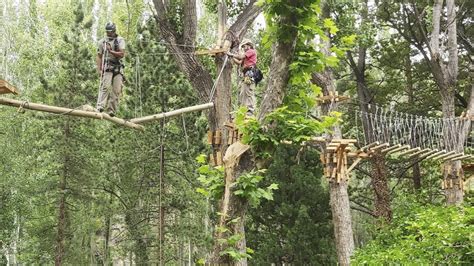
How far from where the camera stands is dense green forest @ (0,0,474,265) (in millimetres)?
4656

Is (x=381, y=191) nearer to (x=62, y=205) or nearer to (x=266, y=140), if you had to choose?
(x=62, y=205)

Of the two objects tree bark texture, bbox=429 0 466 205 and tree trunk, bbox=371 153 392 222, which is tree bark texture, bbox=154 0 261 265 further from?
tree trunk, bbox=371 153 392 222

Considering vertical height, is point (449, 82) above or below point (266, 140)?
above

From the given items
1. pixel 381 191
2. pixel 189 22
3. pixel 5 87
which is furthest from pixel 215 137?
pixel 381 191

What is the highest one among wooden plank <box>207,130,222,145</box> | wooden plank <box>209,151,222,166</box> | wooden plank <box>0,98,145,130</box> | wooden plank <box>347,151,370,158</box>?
wooden plank <box>0,98,145,130</box>

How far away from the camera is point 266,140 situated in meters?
4.57

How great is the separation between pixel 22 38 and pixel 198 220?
13090mm

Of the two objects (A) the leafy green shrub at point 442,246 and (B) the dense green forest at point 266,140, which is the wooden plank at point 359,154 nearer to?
(B) the dense green forest at point 266,140

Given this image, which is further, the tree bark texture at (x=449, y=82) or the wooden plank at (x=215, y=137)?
the tree bark texture at (x=449, y=82)

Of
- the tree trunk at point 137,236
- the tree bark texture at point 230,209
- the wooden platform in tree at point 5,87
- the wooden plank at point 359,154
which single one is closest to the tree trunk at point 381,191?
the wooden plank at point 359,154

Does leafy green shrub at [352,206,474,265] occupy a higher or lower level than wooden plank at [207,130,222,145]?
lower

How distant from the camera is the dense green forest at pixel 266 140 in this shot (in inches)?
183

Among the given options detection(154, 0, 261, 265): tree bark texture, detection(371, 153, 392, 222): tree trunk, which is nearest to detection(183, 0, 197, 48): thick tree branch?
detection(154, 0, 261, 265): tree bark texture

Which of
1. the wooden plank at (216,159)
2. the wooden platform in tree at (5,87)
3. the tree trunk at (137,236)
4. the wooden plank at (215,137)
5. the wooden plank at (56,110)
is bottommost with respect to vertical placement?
the tree trunk at (137,236)
